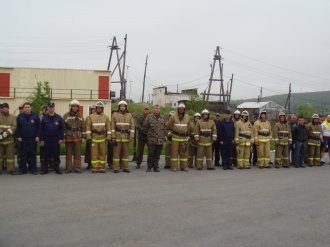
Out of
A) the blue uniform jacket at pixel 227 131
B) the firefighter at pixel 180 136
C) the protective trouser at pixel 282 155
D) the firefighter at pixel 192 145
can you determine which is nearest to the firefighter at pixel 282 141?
the protective trouser at pixel 282 155

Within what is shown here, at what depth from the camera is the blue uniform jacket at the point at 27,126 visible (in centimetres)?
1059

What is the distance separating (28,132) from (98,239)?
6.46 metres

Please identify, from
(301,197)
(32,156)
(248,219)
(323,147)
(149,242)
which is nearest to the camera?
(149,242)

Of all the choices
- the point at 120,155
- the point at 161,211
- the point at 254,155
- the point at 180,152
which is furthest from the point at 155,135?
the point at 161,211

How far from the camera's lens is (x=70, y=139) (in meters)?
11.2

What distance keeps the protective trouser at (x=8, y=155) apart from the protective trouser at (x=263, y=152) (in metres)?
8.20

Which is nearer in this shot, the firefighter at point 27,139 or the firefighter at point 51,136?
the firefighter at point 27,139

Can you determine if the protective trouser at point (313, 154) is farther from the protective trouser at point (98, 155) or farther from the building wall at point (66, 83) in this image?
the building wall at point (66, 83)

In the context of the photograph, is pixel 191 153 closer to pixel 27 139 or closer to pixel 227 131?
pixel 227 131

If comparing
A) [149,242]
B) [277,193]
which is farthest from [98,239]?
[277,193]

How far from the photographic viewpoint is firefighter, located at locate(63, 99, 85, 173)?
11.0m

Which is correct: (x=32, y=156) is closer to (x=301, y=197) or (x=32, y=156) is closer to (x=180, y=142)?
(x=180, y=142)

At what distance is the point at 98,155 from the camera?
1127 centimetres

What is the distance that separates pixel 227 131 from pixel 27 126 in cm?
659
